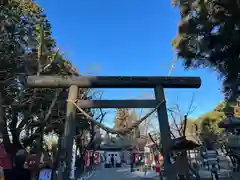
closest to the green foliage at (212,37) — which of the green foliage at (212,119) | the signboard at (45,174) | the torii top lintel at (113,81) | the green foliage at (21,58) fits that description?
the torii top lintel at (113,81)

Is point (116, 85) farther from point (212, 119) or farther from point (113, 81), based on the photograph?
point (212, 119)

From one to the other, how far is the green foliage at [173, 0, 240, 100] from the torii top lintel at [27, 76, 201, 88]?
8.17 ft

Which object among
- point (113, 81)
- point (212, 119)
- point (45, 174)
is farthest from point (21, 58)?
point (212, 119)

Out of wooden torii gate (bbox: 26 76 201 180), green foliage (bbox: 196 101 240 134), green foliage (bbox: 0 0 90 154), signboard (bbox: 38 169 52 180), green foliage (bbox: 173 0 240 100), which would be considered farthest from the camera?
green foliage (bbox: 196 101 240 134)

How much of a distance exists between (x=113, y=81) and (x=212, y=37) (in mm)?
4887

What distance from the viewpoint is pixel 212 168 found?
8883mm

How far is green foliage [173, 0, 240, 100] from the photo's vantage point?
9820 millimetres

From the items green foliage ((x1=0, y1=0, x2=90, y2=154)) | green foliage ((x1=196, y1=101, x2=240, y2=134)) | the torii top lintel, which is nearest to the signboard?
the torii top lintel

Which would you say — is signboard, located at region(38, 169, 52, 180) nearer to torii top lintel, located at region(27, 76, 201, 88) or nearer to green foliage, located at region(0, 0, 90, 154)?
torii top lintel, located at region(27, 76, 201, 88)

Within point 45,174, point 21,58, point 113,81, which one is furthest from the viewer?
point 21,58

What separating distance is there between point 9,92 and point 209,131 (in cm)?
2262

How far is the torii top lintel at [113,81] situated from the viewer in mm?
8836

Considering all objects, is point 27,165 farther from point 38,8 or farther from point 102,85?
point 38,8

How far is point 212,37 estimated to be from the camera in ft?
36.6
